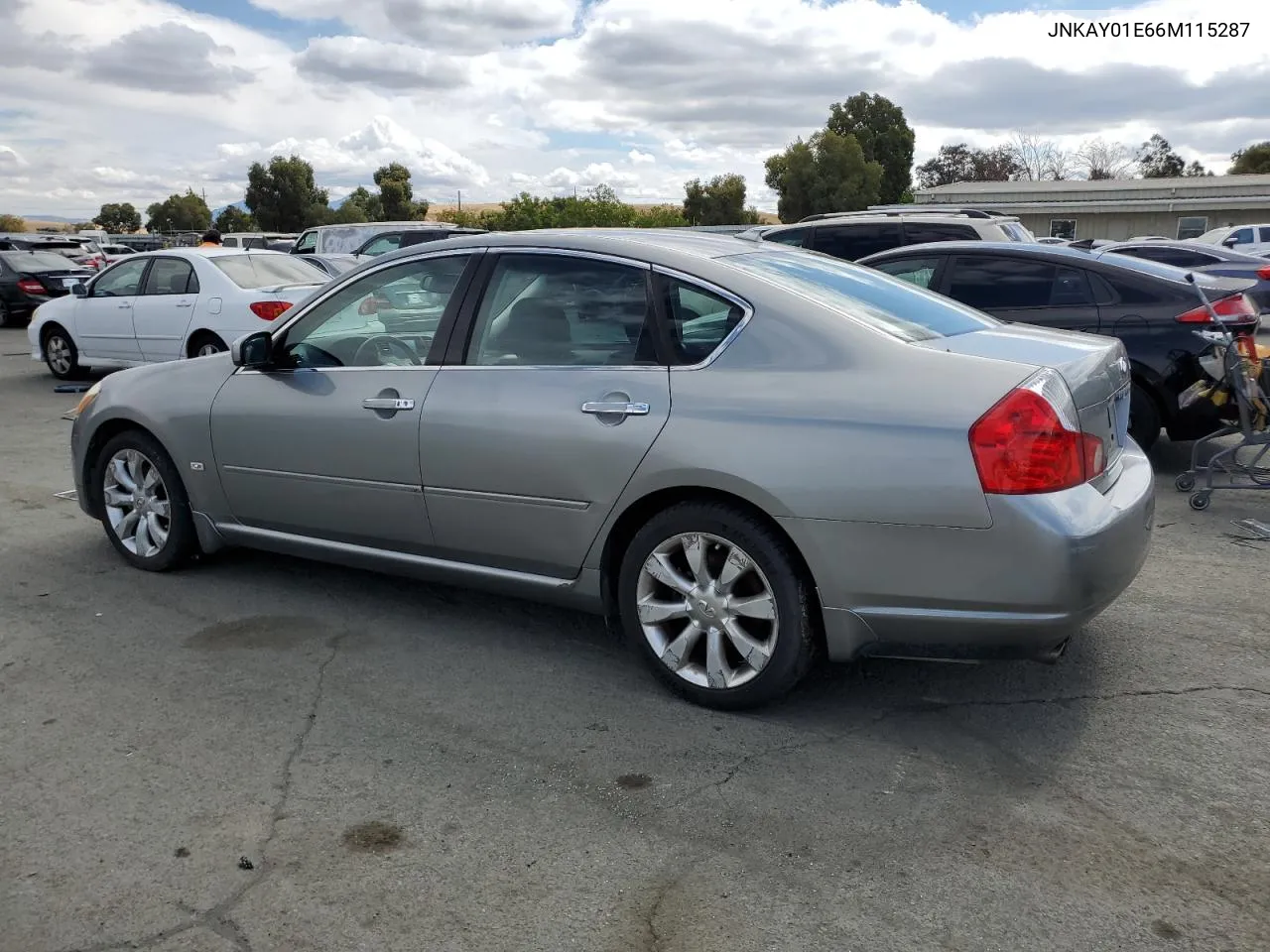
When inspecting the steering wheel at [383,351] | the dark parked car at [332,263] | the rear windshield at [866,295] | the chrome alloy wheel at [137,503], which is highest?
the dark parked car at [332,263]

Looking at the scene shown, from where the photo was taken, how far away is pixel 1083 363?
3.88 meters

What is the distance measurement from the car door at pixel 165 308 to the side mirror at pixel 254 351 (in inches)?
290

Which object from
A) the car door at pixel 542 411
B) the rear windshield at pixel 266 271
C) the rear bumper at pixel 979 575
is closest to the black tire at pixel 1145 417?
the rear bumper at pixel 979 575

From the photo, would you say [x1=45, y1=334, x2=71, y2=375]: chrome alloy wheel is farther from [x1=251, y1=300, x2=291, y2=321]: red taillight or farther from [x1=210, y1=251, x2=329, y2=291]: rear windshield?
[x1=251, y1=300, x2=291, y2=321]: red taillight

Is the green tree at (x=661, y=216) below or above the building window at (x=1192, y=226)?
above

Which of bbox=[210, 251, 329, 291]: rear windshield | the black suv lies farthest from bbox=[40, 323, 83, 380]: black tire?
the black suv

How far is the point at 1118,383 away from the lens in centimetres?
414

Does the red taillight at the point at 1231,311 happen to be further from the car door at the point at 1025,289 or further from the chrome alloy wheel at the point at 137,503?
the chrome alloy wheel at the point at 137,503

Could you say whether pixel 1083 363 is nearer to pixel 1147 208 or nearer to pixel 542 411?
pixel 542 411

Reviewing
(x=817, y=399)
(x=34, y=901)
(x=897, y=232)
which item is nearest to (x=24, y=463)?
(x=34, y=901)

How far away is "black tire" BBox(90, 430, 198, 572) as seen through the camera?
216 inches

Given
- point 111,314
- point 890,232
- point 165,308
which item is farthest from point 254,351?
point 890,232

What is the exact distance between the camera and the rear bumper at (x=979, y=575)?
3426 millimetres

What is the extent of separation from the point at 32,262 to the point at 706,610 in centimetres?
2167
